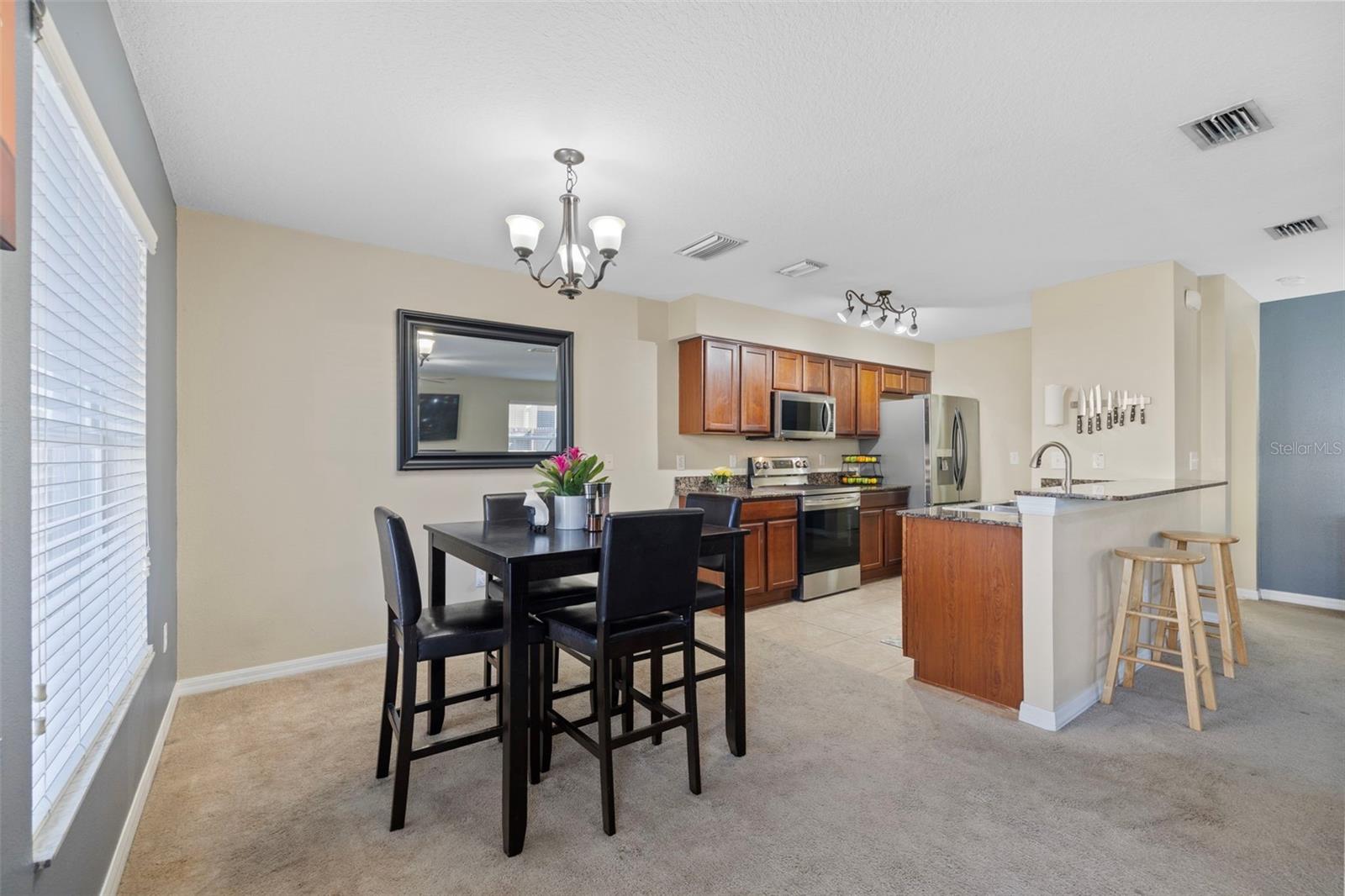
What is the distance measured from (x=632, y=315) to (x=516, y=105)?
260cm

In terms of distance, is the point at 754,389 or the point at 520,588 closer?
the point at 520,588

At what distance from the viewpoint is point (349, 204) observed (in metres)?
3.07

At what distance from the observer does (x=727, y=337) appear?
505 centimetres

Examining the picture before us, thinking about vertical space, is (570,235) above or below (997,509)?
above

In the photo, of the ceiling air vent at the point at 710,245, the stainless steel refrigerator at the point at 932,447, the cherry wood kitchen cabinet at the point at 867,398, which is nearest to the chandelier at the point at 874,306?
the cherry wood kitchen cabinet at the point at 867,398

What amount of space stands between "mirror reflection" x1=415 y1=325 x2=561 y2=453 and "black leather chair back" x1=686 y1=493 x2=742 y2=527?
57.4 inches

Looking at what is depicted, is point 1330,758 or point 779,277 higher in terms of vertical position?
point 779,277

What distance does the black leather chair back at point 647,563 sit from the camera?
1.96 meters

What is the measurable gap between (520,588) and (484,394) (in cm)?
234

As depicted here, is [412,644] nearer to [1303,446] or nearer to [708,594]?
[708,594]

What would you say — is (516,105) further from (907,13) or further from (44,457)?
(44,457)

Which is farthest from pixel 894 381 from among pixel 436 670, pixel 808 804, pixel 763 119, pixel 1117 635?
pixel 436 670

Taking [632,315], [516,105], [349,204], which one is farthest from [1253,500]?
[349,204]

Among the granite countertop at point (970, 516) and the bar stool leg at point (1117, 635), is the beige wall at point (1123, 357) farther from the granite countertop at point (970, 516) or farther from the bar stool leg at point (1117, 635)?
the granite countertop at point (970, 516)
